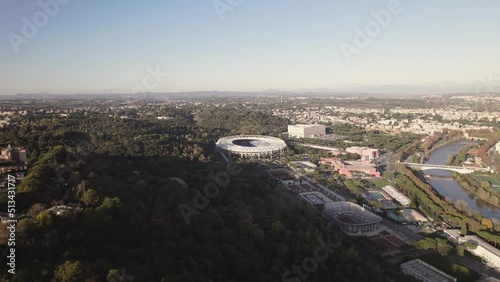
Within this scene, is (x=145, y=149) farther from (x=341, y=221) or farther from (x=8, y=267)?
(x=8, y=267)

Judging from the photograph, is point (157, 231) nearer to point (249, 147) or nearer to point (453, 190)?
point (453, 190)

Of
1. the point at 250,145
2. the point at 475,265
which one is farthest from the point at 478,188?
the point at 250,145

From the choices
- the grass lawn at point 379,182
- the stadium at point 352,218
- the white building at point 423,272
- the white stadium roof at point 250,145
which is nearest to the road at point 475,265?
the white building at point 423,272

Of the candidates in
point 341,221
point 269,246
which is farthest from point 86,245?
point 341,221

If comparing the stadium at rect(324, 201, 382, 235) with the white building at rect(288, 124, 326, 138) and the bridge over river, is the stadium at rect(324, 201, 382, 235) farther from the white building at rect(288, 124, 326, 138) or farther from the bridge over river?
the white building at rect(288, 124, 326, 138)

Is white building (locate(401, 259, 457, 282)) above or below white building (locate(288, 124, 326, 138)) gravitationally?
below

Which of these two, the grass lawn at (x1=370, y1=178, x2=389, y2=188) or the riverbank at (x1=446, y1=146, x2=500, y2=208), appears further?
the grass lawn at (x1=370, y1=178, x2=389, y2=188)

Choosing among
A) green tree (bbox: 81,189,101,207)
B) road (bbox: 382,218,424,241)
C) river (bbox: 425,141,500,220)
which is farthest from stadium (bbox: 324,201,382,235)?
green tree (bbox: 81,189,101,207)
